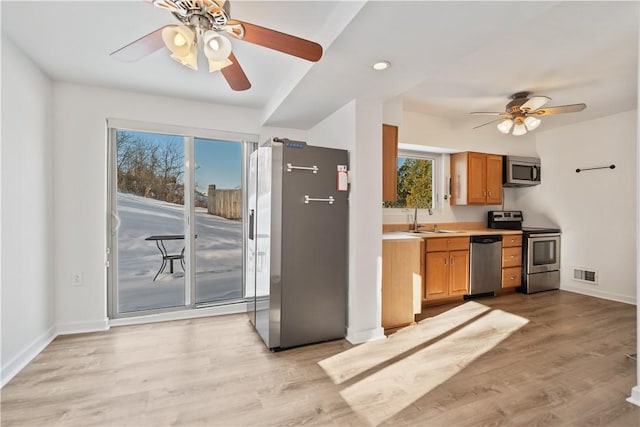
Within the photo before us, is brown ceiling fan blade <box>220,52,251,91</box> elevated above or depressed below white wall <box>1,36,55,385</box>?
above

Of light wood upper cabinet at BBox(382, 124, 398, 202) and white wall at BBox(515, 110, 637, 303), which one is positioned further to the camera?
white wall at BBox(515, 110, 637, 303)

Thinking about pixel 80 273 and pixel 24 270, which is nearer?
pixel 24 270

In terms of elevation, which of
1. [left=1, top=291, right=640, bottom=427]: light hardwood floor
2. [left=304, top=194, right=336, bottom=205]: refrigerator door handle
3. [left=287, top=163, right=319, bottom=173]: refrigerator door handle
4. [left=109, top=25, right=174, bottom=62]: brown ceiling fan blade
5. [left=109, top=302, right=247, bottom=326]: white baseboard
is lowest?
[left=1, top=291, right=640, bottom=427]: light hardwood floor

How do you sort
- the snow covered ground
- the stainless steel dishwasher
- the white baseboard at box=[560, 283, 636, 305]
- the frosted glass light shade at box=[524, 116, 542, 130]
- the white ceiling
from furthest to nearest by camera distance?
1. the stainless steel dishwasher
2. the white baseboard at box=[560, 283, 636, 305]
3. the frosted glass light shade at box=[524, 116, 542, 130]
4. the snow covered ground
5. the white ceiling

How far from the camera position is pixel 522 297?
14.0 feet

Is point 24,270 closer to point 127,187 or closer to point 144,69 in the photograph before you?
point 127,187

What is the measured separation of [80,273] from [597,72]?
17.0 feet

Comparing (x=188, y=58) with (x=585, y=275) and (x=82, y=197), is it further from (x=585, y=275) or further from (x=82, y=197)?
(x=585, y=275)

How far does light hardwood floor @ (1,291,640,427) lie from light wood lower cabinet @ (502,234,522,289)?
4.51ft

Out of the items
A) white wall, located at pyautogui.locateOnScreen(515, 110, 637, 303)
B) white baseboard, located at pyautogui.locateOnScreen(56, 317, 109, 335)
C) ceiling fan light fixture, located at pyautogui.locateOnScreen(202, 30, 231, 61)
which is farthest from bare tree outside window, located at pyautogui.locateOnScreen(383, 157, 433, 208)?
white baseboard, located at pyautogui.locateOnScreen(56, 317, 109, 335)

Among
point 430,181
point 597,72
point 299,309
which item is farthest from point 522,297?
point 299,309

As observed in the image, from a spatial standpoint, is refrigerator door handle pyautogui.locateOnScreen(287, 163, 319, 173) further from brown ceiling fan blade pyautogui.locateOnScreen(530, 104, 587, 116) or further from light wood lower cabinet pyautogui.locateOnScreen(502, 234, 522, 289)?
light wood lower cabinet pyautogui.locateOnScreen(502, 234, 522, 289)

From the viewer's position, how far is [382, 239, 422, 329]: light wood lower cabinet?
3.01 meters

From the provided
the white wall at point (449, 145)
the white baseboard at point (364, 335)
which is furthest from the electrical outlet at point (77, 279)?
the white wall at point (449, 145)
